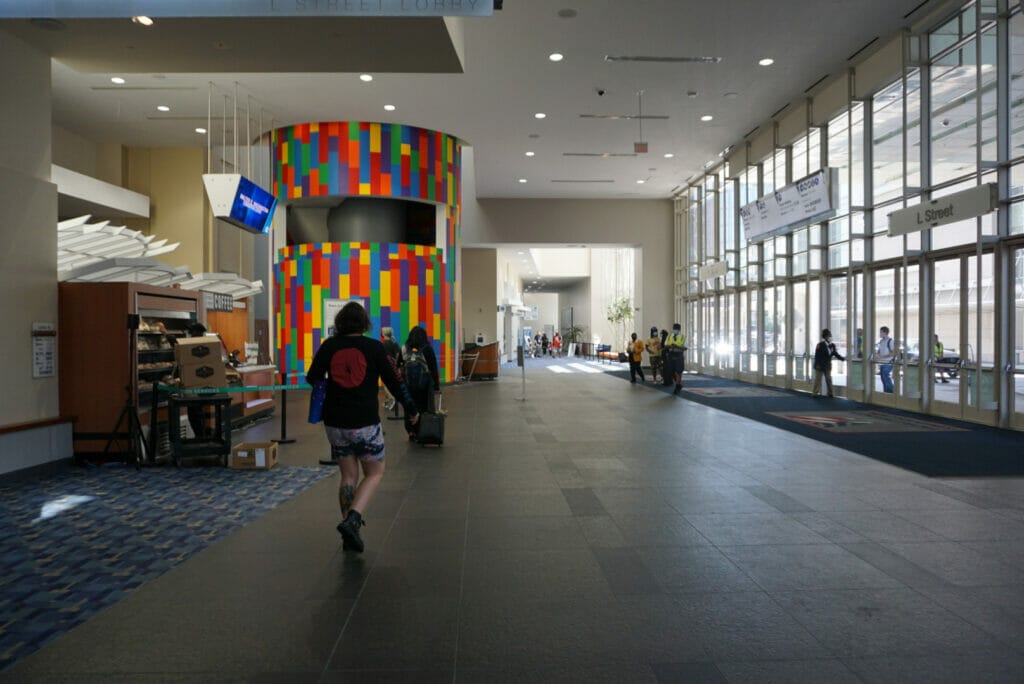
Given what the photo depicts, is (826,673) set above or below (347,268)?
below

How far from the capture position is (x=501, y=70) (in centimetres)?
1259

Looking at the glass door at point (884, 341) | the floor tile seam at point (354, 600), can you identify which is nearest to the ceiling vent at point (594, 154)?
the glass door at point (884, 341)

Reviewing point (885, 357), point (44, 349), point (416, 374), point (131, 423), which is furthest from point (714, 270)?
point (44, 349)

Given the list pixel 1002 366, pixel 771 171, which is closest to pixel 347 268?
pixel 771 171

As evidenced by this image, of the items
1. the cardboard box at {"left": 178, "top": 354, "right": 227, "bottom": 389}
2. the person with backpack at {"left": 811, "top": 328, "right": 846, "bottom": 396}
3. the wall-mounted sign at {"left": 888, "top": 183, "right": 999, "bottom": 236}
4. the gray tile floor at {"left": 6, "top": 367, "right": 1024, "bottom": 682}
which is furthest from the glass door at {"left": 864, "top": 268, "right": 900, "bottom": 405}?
the cardboard box at {"left": 178, "top": 354, "right": 227, "bottom": 389}

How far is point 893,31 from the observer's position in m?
11.2

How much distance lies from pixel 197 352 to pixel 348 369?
14.1ft

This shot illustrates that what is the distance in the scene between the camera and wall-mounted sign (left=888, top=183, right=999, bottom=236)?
29.8 ft

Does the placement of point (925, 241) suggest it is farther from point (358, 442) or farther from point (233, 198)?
point (233, 198)

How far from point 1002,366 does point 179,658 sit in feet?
35.3

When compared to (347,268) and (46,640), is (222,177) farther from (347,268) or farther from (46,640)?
(46,640)

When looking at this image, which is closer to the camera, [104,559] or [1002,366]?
[104,559]

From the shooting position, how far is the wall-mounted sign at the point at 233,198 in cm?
1088

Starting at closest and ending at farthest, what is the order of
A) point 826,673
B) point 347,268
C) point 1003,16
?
point 826,673, point 1003,16, point 347,268
